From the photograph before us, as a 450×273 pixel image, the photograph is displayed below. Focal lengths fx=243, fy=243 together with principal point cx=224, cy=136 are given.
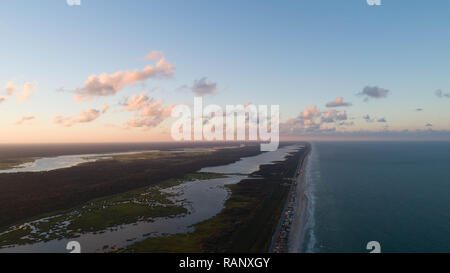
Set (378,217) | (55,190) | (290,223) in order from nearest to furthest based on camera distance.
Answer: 1. (290,223)
2. (378,217)
3. (55,190)

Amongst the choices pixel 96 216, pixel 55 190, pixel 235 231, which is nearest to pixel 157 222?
pixel 96 216

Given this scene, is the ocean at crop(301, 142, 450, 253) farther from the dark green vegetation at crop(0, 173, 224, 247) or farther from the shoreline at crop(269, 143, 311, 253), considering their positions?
the dark green vegetation at crop(0, 173, 224, 247)

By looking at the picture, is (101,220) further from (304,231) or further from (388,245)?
(388,245)

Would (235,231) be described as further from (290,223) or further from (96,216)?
(96,216)
